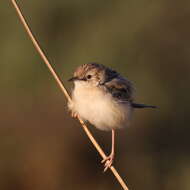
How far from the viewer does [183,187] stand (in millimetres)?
9211

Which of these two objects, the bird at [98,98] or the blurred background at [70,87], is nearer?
the bird at [98,98]

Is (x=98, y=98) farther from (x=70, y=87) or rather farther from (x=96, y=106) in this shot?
(x=70, y=87)

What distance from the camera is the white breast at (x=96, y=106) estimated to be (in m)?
6.27

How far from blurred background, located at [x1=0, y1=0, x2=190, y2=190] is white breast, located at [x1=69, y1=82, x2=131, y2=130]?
2.99m

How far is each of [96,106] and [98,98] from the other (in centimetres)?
9

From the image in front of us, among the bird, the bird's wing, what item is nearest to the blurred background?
the bird's wing

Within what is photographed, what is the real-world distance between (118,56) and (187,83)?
4.28 feet

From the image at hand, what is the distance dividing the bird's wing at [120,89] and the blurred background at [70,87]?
2.65 meters

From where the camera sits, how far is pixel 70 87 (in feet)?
33.9

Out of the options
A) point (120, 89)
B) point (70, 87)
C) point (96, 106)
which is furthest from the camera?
point (70, 87)

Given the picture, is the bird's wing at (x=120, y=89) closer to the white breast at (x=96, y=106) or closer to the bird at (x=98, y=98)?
the bird at (x=98, y=98)

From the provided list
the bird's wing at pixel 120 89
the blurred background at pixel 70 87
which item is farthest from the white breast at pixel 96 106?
the blurred background at pixel 70 87

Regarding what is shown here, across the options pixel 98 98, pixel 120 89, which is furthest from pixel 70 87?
pixel 98 98

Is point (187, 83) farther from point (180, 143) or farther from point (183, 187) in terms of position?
point (183, 187)
